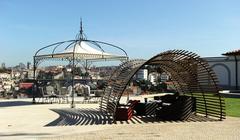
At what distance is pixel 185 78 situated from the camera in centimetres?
1681

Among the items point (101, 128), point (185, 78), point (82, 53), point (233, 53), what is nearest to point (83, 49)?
point (82, 53)

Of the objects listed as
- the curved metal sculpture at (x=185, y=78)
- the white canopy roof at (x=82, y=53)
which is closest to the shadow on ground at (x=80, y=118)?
the curved metal sculpture at (x=185, y=78)

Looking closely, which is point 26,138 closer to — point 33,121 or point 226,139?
point 33,121

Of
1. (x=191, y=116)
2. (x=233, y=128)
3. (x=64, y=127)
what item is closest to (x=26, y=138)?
(x=64, y=127)

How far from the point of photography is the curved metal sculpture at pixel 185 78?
47.6 ft

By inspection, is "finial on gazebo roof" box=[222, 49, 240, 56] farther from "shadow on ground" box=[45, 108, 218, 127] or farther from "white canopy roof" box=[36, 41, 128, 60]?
"shadow on ground" box=[45, 108, 218, 127]

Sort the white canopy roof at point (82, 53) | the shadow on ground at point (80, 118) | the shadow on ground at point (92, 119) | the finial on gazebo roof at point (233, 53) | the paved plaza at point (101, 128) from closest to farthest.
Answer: the paved plaza at point (101, 128), the shadow on ground at point (80, 118), the shadow on ground at point (92, 119), the white canopy roof at point (82, 53), the finial on gazebo roof at point (233, 53)

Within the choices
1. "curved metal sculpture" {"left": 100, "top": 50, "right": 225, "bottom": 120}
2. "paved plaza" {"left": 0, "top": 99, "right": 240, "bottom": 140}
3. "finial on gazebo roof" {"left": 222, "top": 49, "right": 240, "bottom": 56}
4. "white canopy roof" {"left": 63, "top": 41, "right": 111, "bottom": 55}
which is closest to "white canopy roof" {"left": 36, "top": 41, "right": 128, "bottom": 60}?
"white canopy roof" {"left": 63, "top": 41, "right": 111, "bottom": 55}

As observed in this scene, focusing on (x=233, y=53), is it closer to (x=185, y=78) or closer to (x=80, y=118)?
(x=185, y=78)

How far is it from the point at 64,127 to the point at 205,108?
235 inches

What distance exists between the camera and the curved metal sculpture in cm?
1450

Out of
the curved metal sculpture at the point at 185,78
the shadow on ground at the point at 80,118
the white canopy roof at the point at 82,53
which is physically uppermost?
the white canopy roof at the point at 82,53

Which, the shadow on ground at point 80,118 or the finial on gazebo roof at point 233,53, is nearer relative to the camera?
the shadow on ground at point 80,118

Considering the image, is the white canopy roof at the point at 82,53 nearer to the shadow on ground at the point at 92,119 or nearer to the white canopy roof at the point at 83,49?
the white canopy roof at the point at 83,49
